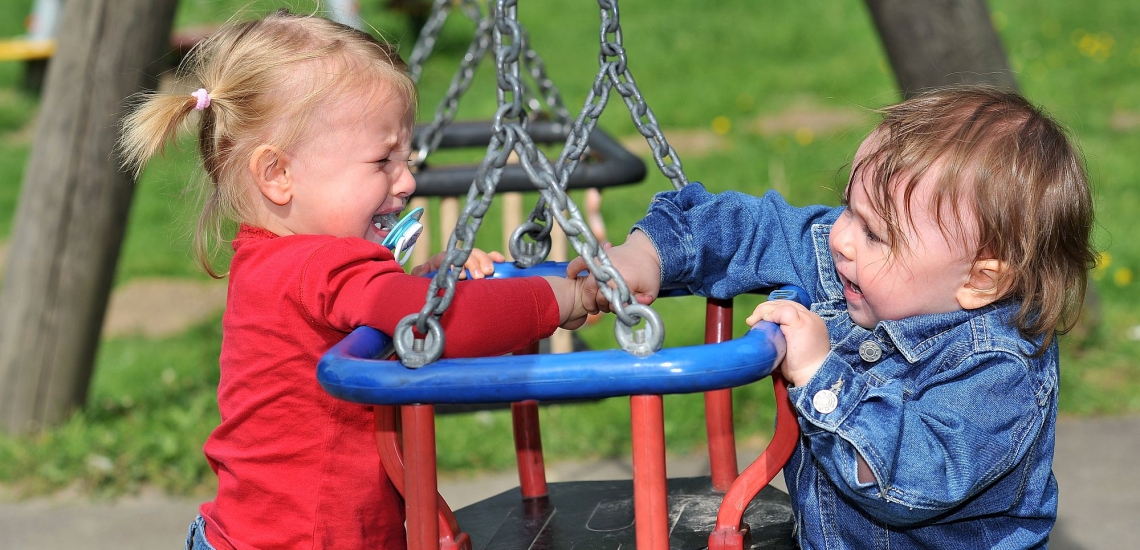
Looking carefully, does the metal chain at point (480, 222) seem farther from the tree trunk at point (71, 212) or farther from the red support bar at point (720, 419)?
the tree trunk at point (71, 212)

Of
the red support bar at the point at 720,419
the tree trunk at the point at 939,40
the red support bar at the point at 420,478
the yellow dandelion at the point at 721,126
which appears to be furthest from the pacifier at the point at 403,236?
the yellow dandelion at the point at 721,126

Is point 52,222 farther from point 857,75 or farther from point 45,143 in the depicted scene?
point 857,75

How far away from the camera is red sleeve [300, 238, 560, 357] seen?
159 centimetres

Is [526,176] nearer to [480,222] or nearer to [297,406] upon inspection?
[297,406]

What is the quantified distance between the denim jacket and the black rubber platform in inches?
7.0

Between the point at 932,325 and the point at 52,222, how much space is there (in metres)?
2.76

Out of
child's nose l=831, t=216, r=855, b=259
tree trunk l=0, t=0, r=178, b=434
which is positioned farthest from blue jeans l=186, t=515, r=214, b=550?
tree trunk l=0, t=0, r=178, b=434

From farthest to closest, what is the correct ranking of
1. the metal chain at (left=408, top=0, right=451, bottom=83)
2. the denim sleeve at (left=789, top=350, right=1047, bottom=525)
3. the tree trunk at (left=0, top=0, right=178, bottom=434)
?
the tree trunk at (left=0, top=0, right=178, bottom=434) < the metal chain at (left=408, top=0, right=451, bottom=83) < the denim sleeve at (left=789, top=350, right=1047, bottom=525)

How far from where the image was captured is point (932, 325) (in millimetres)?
1700

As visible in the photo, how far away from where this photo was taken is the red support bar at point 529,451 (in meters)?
2.18

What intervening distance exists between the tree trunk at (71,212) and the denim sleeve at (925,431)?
2.52m

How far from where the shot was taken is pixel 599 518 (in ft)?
6.68

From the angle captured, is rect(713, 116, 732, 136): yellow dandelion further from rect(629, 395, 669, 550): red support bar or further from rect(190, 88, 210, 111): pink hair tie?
rect(629, 395, 669, 550): red support bar

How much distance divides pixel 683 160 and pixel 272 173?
4528 millimetres
